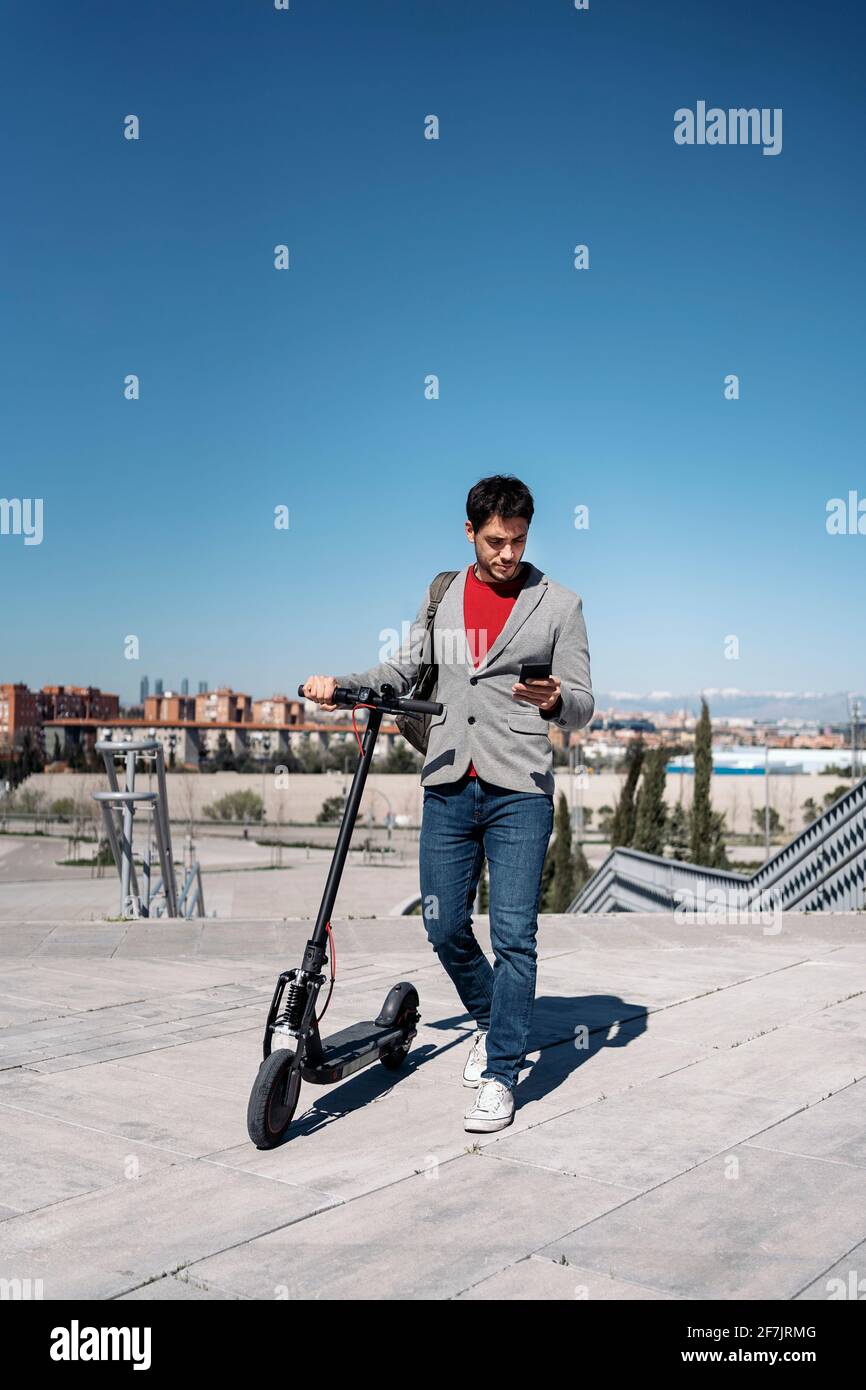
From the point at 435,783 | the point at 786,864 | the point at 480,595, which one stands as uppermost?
the point at 480,595

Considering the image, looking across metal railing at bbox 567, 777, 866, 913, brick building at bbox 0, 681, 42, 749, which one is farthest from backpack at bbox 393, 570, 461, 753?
brick building at bbox 0, 681, 42, 749

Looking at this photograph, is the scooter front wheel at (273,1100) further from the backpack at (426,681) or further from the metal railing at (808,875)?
the metal railing at (808,875)

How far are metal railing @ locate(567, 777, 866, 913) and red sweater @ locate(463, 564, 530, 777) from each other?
7.03m

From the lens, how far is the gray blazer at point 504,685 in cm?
376

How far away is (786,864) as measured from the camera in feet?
43.6

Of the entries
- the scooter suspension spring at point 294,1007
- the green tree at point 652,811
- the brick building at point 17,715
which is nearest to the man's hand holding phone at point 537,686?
the scooter suspension spring at point 294,1007

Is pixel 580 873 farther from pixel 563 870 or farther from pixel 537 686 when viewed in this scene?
pixel 537 686

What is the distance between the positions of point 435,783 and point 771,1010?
227cm

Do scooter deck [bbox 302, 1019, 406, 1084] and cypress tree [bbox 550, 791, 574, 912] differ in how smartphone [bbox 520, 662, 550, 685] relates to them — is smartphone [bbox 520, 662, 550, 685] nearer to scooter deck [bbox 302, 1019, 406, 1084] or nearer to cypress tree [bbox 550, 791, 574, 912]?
scooter deck [bbox 302, 1019, 406, 1084]

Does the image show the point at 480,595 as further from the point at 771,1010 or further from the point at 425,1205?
the point at 771,1010

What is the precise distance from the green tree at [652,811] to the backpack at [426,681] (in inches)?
1320
